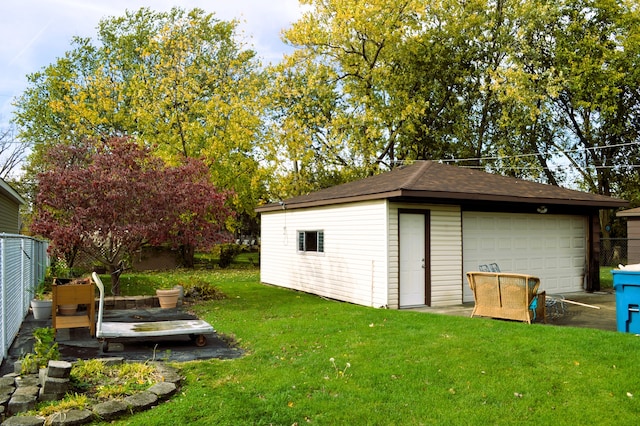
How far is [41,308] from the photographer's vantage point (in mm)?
9203

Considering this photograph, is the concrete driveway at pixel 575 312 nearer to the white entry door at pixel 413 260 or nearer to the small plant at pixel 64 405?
the white entry door at pixel 413 260

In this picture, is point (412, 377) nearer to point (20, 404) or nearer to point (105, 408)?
point (105, 408)

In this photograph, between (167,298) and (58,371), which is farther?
(167,298)

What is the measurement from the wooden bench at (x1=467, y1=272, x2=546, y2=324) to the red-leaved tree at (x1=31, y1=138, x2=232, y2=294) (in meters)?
5.86

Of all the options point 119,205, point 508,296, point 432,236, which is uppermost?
point 119,205

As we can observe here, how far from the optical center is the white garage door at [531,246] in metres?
12.1

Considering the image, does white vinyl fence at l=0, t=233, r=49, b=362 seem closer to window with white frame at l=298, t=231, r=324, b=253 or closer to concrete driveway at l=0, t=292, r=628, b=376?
concrete driveway at l=0, t=292, r=628, b=376

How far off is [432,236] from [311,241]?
3921mm

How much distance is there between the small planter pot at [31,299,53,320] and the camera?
9180 mm

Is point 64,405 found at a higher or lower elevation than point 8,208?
lower

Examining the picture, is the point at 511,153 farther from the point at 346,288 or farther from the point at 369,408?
the point at 369,408

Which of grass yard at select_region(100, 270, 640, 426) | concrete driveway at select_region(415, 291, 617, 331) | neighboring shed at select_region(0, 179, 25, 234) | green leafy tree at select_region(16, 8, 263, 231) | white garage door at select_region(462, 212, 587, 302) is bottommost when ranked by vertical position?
concrete driveway at select_region(415, 291, 617, 331)

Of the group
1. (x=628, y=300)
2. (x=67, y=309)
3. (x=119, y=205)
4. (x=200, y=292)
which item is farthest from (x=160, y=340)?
(x=628, y=300)

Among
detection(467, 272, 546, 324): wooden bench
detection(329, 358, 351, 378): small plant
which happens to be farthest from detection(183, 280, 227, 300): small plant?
detection(329, 358, 351, 378): small plant
